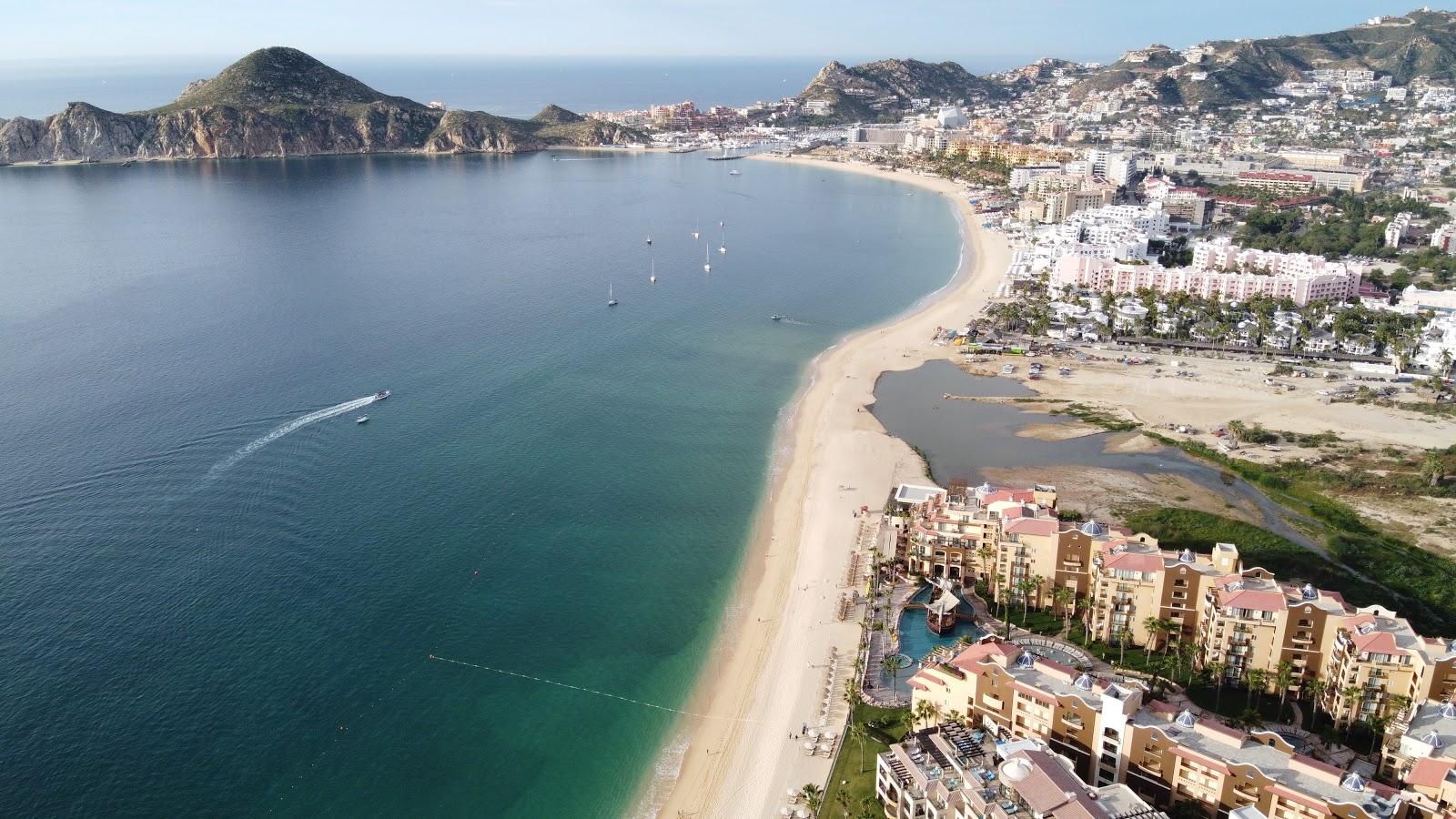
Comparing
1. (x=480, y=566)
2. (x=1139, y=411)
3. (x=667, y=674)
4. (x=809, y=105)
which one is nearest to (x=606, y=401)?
(x=480, y=566)

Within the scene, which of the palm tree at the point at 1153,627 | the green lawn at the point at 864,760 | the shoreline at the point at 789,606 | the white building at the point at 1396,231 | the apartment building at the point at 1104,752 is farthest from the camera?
the white building at the point at 1396,231

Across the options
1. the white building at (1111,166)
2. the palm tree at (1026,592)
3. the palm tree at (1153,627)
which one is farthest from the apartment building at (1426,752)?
the white building at (1111,166)

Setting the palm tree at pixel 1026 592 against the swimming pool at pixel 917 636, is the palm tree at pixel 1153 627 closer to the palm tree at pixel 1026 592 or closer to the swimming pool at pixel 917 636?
the palm tree at pixel 1026 592

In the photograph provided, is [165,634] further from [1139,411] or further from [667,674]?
[1139,411]

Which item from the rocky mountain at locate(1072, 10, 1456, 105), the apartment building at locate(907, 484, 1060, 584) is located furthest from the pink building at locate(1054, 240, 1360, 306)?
the rocky mountain at locate(1072, 10, 1456, 105)

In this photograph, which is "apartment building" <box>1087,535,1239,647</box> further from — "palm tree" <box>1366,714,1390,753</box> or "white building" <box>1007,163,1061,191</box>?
"white building" <box>1007,163,1061,191</box>
